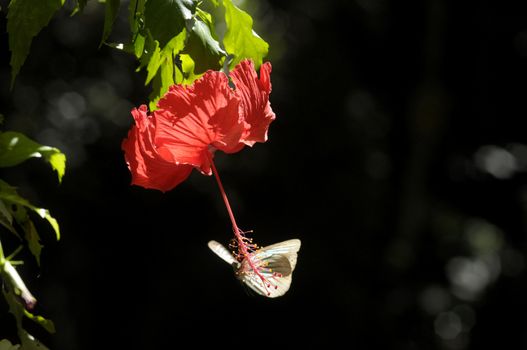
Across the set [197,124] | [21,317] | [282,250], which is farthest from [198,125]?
[21,317]

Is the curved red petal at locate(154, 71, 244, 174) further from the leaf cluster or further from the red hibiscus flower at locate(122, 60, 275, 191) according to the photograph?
the leaf cluster

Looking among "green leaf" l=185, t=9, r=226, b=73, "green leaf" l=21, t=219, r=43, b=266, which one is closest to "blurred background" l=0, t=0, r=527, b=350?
"green leaf" l=21, t=219, r=43, b=266

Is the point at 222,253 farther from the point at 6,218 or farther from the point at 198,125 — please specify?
the point at 6,218

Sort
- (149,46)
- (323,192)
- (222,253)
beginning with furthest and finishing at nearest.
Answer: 1. (323,192)
2. (222,253)
3. (149,46)

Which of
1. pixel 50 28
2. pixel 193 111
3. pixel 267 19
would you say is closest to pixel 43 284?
pixel 50 28

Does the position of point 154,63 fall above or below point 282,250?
above
